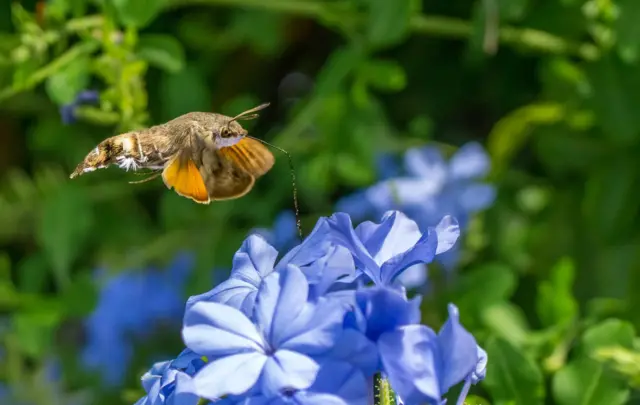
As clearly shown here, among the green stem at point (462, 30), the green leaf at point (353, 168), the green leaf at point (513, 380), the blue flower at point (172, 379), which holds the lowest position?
the green leaf at point (353, 168)

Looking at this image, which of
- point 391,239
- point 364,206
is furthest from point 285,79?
point 391,239

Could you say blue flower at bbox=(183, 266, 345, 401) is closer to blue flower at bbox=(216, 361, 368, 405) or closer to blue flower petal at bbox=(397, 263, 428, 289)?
blue flower at bbox=(216, 361, 368, 405)

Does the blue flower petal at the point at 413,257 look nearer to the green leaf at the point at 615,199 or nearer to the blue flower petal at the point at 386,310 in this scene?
the blue flower petal at the point at 386,310

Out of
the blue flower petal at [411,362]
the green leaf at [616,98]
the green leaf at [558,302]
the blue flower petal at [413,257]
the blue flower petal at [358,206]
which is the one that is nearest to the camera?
the blue flower petal at [411,362]

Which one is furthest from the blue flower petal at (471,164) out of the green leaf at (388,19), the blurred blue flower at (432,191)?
the green leaf at (388,19)

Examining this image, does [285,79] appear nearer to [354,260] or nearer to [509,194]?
[509,194]
